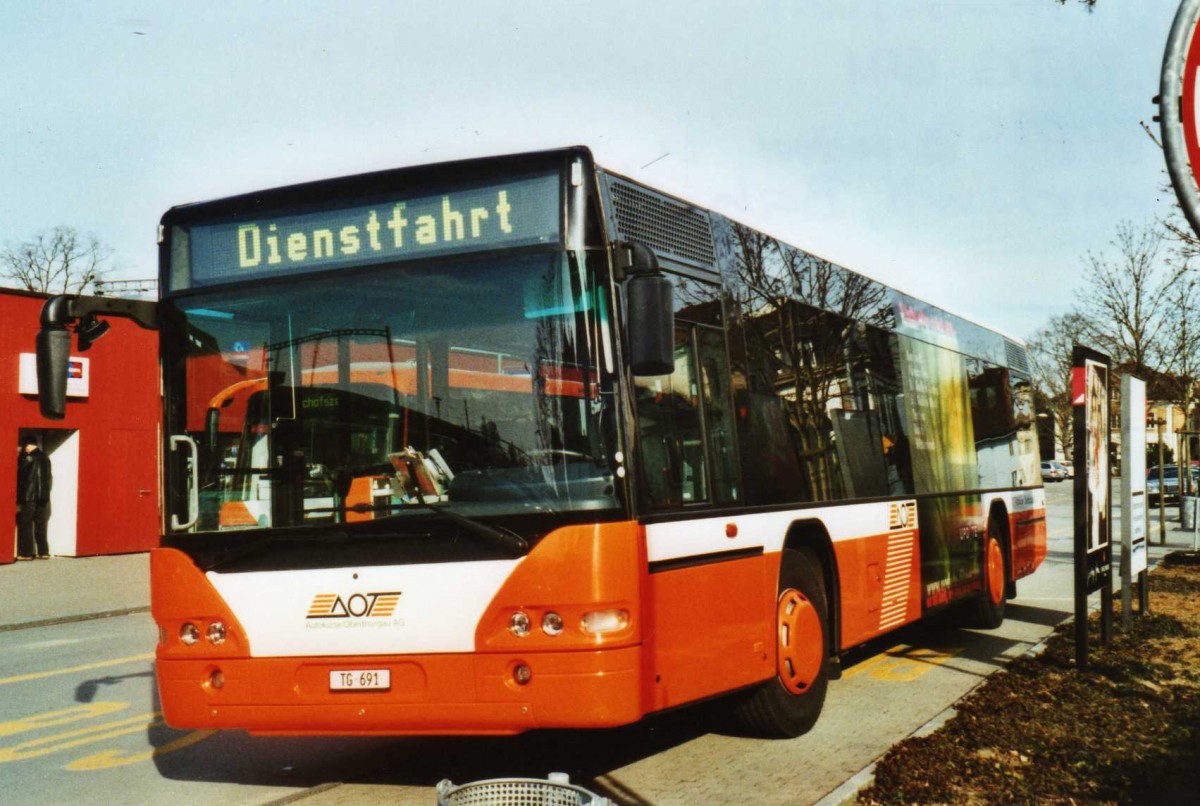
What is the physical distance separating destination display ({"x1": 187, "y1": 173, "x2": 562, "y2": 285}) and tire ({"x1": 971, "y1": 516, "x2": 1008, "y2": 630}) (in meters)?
7.82

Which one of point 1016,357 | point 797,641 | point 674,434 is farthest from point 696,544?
point 1016,357

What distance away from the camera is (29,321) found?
74.5 feet

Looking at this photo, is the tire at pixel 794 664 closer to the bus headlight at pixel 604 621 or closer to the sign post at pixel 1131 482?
the bus headlight at pixel 604 621

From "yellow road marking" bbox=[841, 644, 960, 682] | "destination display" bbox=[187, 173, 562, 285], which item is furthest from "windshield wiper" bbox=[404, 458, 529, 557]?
"yellow road marking" bbox=[841, 644, 960, 682]

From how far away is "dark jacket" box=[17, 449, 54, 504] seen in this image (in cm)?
2259

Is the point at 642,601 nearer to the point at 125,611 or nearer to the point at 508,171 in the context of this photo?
the point at 508,171

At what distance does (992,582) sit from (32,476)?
17.6 meters

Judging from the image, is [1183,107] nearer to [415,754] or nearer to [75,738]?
[415,754]

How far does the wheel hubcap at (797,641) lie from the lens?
7273 mm

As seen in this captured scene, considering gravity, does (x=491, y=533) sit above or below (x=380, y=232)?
below

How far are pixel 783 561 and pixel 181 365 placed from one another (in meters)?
3.55

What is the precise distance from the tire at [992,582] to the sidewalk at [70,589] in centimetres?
1057

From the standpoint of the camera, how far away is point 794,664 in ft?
24.2

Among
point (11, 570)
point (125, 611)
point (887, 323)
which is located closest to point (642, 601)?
point (887, 323)
